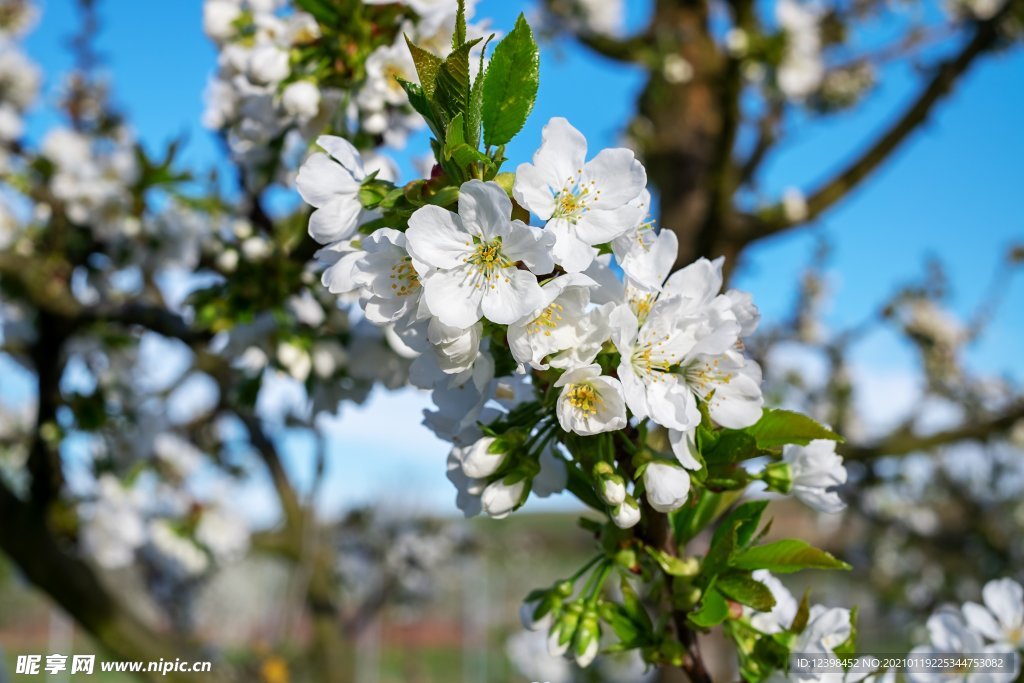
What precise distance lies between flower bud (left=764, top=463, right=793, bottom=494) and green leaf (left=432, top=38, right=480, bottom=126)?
0.54 m

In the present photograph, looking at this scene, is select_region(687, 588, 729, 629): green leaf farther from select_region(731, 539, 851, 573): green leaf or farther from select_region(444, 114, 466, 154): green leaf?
select_region(444, 114, 466, 154): green leaf

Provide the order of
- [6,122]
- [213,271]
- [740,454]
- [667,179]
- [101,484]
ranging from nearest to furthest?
[740,454], [213,271], [6,122], [101,484], [667,179]

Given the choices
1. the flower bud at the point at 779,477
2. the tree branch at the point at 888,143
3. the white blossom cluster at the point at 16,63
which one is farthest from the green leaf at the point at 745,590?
→ the white blossom cluster at the point at 16,63

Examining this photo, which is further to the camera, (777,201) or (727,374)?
(777,201)

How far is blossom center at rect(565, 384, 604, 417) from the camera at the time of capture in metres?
0.78

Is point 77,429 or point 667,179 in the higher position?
point 667,179

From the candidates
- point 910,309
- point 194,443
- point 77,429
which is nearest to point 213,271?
point 77,429

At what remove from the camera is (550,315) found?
2.51 ft

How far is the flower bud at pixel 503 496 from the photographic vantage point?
2.70ft

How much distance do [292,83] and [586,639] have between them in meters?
0.91

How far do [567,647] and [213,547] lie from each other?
285 cm

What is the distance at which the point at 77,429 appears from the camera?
211cm

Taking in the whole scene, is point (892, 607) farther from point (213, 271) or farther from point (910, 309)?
point (213, 271)

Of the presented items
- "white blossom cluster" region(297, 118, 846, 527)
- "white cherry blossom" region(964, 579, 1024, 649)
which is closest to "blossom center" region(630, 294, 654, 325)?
"white blossom cluster" region(297, 118, 846, 527)
